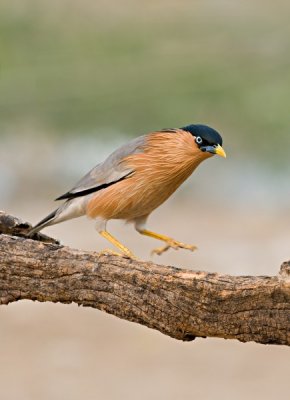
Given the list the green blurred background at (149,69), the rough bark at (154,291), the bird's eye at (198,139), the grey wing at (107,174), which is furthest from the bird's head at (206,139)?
the green blurred background at (149,69)

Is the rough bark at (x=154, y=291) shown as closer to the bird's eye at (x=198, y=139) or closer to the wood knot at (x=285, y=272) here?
the wood knot at (x=285, y=272)

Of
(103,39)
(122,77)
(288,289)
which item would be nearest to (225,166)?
(122,77)

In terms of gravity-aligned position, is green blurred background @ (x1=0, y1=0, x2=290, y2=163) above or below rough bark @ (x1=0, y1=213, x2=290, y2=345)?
above

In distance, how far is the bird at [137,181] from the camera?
367 cm

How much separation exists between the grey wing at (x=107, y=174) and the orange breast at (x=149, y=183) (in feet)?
0.08

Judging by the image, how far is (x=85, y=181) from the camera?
Answer: 3795mm

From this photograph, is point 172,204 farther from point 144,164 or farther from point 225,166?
point 144,164

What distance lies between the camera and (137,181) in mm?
3707

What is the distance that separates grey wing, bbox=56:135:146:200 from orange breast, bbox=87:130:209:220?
25 millimetres

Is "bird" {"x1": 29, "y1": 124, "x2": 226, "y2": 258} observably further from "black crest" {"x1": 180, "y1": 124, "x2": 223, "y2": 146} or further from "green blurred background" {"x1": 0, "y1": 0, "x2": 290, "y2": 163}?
"green blurred background" {"x1": 0, "y1": 0, "x2": 290, "y2": 163}

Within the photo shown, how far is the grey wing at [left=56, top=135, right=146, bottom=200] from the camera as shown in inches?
147

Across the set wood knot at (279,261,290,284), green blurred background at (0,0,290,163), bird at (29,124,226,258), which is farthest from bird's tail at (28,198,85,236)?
green blurred background at (0,0,290,163)

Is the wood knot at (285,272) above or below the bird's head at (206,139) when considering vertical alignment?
below

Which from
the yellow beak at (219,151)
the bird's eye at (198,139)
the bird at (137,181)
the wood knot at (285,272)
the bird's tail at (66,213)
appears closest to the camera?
the wood knot at (285,272)
